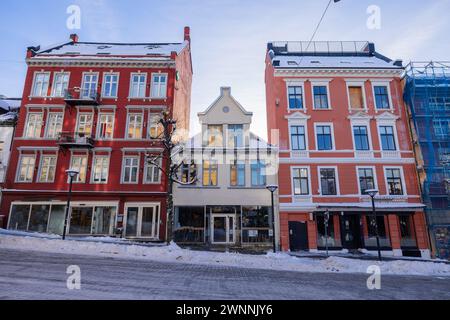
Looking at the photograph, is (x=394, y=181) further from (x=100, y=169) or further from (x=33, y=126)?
(x=33, y=126)

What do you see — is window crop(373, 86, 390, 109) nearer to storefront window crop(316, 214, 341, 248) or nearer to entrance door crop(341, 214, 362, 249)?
entrance door crop(341, 214, 362, 249)

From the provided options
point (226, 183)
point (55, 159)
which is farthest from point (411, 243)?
point (55, 159)

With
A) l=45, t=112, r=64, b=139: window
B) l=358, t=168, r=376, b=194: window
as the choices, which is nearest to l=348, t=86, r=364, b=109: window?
l=358, t=168, r=376, b=194: window

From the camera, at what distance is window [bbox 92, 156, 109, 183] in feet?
73.0

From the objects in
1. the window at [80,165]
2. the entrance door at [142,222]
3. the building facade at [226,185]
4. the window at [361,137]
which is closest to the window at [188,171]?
the building facade at [226,185]

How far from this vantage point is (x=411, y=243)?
2027cm

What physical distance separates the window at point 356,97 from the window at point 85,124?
22.7 meters

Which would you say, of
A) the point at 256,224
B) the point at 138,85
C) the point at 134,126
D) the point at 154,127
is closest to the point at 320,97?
the point at 256,224

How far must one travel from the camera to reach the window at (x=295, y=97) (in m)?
23.3

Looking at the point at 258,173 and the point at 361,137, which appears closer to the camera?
the point at 258,173

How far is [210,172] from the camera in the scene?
74.1 ft

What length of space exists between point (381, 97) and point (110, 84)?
2404cm
